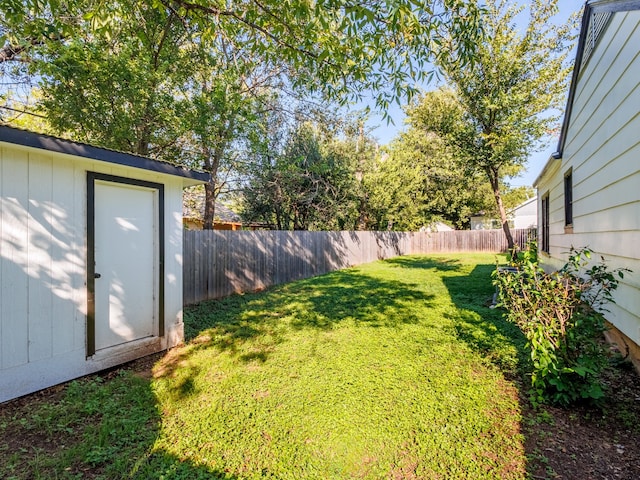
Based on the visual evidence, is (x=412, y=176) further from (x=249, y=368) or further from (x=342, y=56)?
(x=249, y=368)

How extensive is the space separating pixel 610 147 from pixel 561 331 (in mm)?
2300

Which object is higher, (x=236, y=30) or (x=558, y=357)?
(x=236, y=30)

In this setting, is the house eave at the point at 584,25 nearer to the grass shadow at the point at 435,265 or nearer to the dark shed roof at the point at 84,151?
the dark shed roof at the point at 84,151

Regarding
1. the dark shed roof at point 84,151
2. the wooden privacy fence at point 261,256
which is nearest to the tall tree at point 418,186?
the wooden privacy fence at point 261,256

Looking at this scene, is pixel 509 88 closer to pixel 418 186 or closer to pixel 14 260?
pixel 418 186

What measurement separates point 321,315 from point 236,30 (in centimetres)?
427

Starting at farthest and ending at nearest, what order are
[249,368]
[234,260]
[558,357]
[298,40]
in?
[234,260]
[298,40]
[249,368]
[558,357]

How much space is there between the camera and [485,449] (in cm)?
214

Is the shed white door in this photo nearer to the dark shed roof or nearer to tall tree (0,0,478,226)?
the dark shed roof

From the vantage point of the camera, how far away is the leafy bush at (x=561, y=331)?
2.40 meters

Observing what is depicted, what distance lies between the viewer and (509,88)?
365 inches

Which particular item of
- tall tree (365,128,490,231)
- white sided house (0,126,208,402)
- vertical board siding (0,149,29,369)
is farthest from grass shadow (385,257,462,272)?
vertical board siding (0,149,29,369)

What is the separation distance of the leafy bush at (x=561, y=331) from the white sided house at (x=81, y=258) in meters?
3.70

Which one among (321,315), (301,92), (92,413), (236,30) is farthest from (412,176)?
(92,413)
